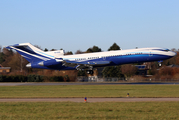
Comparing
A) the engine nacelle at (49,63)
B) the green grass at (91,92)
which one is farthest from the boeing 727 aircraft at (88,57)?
the green grass at (91,92)

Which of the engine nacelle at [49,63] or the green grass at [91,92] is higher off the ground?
the engine nacelle at [49,63]

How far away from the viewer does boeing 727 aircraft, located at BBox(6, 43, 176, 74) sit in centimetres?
4551

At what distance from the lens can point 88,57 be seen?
51625mm

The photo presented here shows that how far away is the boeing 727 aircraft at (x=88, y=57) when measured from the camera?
45.5m
